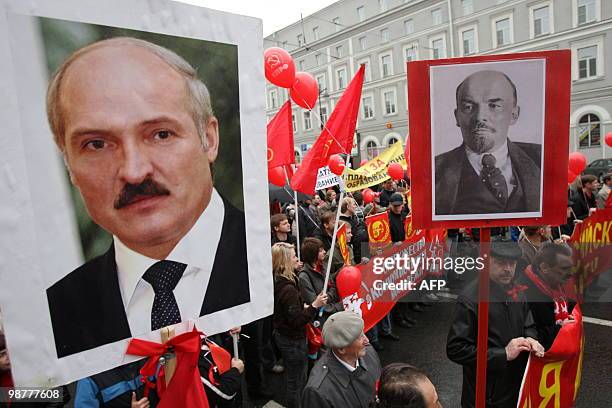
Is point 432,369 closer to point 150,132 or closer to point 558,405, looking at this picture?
point 558,405

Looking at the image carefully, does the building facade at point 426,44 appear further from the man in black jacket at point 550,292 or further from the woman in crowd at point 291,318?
the man in black jacket at point 550,292

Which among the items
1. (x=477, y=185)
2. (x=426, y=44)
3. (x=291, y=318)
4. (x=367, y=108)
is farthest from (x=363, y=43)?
(x=477, y=185)

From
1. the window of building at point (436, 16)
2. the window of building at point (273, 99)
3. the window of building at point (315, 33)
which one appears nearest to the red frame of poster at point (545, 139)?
the window of building at point (436, 16)

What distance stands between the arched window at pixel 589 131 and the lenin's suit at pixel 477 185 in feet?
90.5

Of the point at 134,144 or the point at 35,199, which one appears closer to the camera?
the point at 35,199

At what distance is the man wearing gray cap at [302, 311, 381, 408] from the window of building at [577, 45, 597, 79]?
96.2 ft

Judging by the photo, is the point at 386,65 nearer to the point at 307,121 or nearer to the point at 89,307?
the point at 307,121

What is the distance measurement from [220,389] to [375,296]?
6.99ft

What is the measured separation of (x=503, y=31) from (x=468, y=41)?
255 centimetres

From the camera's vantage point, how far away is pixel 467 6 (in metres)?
30.7

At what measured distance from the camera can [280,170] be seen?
606cm

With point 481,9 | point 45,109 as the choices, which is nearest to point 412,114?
point 45,109

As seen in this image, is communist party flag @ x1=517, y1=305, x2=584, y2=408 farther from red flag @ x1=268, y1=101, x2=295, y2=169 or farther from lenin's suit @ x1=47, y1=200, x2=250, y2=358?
red flag @ x1=268, y1=101, x2=295, y2=169

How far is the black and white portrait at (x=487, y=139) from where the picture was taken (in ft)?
7.44
